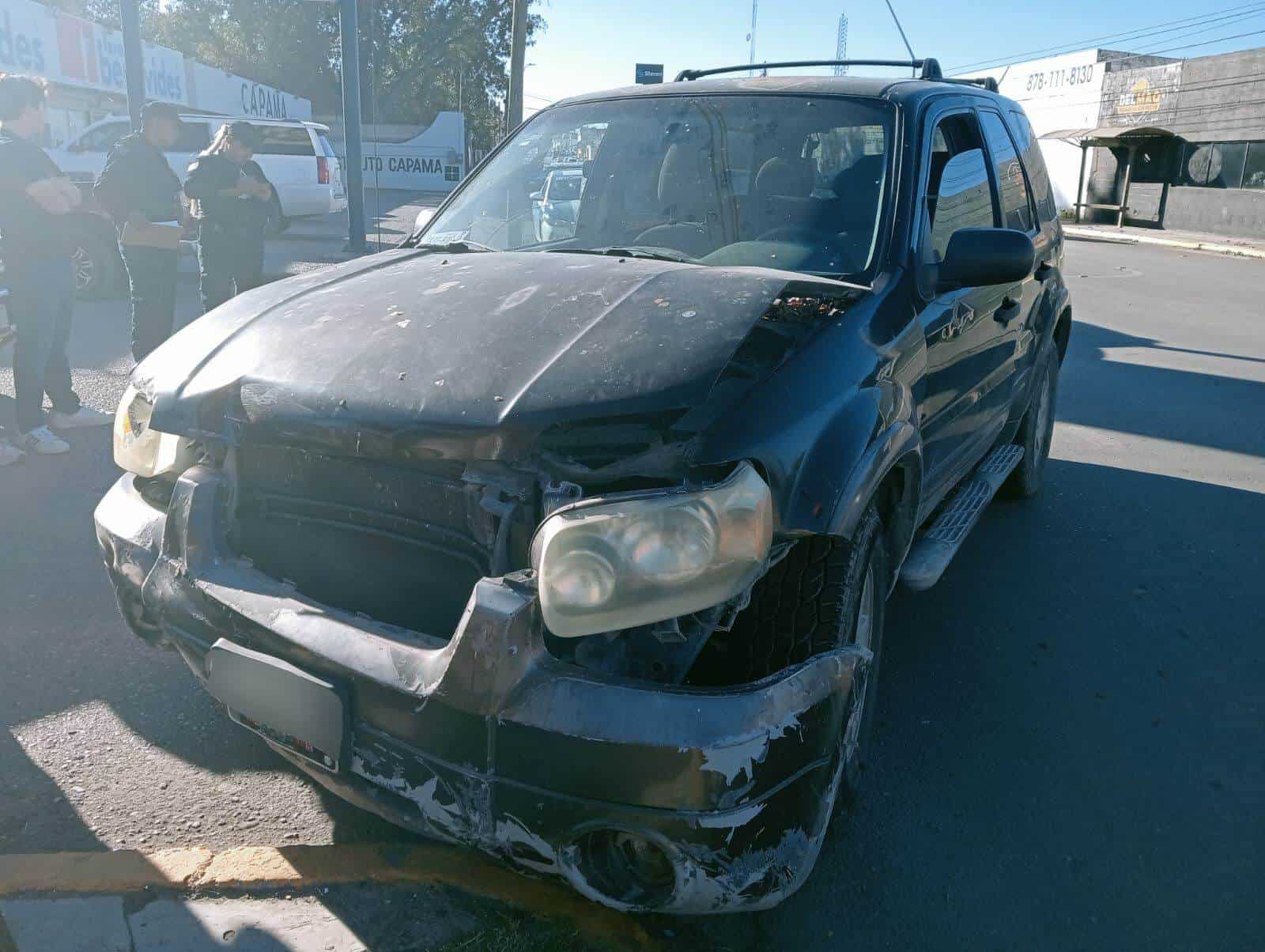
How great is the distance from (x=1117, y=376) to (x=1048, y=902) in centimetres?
760

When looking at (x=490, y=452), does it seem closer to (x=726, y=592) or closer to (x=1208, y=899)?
(x=726, y=592)

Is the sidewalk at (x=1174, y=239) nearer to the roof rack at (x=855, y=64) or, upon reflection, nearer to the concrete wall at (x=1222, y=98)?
the concrete wall at (x=1222, y=98)

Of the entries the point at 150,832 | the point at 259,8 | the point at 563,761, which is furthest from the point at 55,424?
the point at 259,8

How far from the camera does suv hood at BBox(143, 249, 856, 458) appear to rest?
7.36 feet

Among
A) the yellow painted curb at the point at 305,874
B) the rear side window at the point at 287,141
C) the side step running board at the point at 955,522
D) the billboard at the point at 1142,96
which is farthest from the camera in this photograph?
the billboard at the point at 1142,96

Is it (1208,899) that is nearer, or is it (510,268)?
(1208,899)

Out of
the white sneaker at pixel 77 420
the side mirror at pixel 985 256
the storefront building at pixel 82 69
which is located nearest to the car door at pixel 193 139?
the storefront building at pixel 82 69

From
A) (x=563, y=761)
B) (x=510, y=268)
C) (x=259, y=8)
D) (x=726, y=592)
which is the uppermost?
(x=259, y=8)

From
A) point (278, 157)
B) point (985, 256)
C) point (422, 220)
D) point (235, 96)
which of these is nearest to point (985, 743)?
point (985, 256)

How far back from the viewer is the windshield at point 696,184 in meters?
3.31

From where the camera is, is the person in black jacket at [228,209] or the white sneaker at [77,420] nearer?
the white sneaker at [77,420]

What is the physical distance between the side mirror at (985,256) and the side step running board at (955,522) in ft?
2.92

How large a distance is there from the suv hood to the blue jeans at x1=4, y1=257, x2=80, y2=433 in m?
3.32

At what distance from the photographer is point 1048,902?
2598 millimetres
